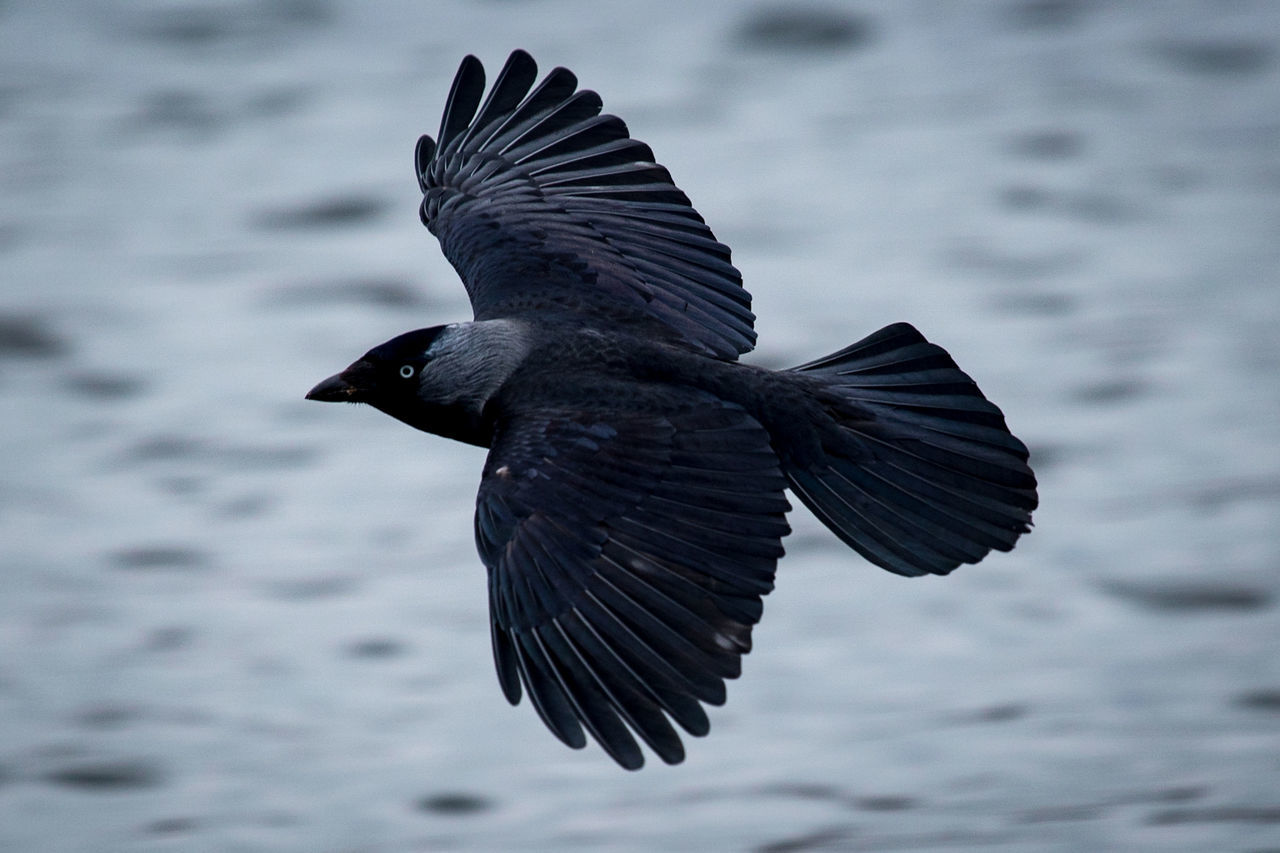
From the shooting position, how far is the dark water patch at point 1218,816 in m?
9.74

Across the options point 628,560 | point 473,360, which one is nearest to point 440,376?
point 473,360

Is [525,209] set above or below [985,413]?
above

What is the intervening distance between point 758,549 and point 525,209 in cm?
232

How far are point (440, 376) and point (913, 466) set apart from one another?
5.21 feet

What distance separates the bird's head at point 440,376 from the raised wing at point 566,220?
0.87ft

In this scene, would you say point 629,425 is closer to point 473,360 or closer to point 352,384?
point 473,360

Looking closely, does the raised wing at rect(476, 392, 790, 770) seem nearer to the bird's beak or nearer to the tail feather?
the tail feather

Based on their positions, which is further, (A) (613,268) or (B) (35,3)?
(B) (35,3)

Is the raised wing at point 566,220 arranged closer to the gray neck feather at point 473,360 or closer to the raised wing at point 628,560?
the gray neck feather at point 473,360

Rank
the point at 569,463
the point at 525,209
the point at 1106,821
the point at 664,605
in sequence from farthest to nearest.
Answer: the point at 1106,821
the point at 525,209
the point at 569,463
the point at 664,605

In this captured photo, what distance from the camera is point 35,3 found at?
18047mm

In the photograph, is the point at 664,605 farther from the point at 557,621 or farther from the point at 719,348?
the point at 719,348

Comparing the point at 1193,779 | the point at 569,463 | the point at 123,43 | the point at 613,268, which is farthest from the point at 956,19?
the point at 569,463

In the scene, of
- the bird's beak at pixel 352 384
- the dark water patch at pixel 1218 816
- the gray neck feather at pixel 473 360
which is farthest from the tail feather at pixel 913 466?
the dark water patch at pixel 1218 816
